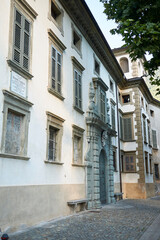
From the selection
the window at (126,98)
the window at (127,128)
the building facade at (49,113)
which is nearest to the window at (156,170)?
the window at (127,128)

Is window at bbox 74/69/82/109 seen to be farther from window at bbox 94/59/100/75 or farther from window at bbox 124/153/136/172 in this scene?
window at bbox 124/153/136/172

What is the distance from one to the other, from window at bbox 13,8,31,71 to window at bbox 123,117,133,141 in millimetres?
15074

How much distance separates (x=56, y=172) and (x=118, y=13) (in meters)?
6.11

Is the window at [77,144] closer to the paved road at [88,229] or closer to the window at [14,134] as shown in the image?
the paved road at [88,229]

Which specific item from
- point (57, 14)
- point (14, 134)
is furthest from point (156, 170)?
point (14, 134)

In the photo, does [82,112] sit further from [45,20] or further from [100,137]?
[45,20]

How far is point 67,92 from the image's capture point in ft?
36.9

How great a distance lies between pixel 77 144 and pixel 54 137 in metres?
2.28

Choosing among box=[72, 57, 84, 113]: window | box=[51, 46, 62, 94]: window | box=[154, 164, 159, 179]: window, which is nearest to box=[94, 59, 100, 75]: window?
box=[72, 57, 84, 113]: window

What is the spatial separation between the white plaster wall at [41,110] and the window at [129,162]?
9867mm

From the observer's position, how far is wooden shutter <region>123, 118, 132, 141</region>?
21.9 m

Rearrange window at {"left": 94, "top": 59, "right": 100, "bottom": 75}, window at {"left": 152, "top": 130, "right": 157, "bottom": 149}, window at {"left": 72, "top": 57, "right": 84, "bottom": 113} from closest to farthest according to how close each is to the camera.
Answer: window at {"left": 72, "top": 57, "right": 84, "bottom": 113} → window at {"left": 94, "top": 59, "right": 100, "bottom": 75} → window at {"left": 152, "top": 130, "right": 157, "bottom": 149}

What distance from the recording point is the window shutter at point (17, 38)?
7790 mm

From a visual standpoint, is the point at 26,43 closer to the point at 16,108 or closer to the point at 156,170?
the point at 16,108
